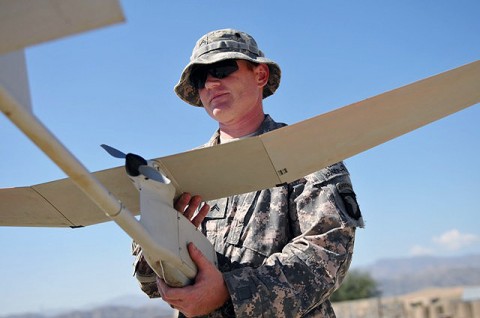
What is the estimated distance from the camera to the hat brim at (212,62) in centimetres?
464

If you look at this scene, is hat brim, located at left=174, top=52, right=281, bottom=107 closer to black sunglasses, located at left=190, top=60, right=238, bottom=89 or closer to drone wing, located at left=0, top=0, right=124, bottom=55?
black sunglasses, located at left=190, top=60, right=238, bottom=89

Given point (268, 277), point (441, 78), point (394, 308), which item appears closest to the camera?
point (441, 78)

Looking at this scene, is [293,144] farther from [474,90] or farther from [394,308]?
[394,308]

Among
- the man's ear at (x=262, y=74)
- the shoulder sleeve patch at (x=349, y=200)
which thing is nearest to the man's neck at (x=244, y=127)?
the man's ear at (x=262, y=74)

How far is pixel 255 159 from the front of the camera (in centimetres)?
375

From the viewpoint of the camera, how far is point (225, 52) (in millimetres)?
4680

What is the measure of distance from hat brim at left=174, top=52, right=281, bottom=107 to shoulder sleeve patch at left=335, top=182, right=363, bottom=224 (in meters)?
1.11

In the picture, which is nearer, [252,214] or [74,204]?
[74,204]

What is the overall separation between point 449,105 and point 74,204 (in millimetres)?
2244

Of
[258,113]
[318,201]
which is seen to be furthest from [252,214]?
[258,113]

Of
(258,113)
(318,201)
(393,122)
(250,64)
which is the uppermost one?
(250,64)

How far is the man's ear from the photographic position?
4934 millimetres

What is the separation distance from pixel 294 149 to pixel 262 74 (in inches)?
55.6

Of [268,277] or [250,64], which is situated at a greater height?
[250,64]
